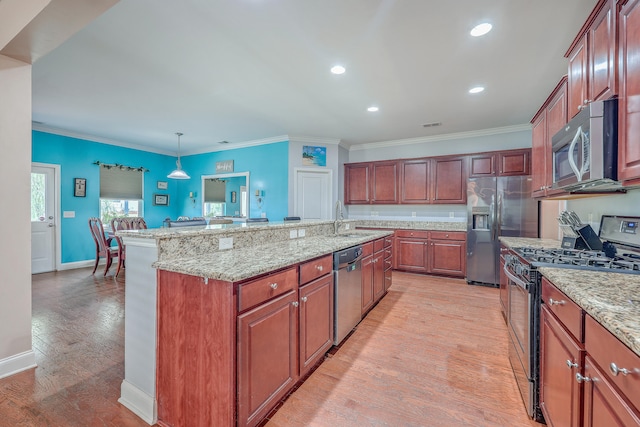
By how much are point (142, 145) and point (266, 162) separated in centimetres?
317

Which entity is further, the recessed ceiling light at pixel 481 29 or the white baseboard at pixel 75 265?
the white baseboard at pixel 75 265

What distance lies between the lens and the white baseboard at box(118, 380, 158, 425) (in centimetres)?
155

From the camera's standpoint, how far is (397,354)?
2279 millimetres

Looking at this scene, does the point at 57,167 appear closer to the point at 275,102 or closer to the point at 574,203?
the point at 275,102

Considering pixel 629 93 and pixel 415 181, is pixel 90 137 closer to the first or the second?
pixel 415 181

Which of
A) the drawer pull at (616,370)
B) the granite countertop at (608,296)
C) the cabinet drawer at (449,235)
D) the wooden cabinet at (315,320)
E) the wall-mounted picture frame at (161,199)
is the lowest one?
the wooden cabinet at (315,320)

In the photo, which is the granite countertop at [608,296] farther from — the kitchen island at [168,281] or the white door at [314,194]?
the white door at [314,194]

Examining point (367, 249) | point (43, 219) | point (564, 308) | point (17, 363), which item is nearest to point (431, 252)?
point (367, 249)

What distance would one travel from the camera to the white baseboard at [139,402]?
155cm

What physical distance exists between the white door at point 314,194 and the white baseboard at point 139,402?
4175mm

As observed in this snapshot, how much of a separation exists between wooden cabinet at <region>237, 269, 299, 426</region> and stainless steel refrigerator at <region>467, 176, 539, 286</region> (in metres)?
3.77

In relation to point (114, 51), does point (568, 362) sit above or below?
below

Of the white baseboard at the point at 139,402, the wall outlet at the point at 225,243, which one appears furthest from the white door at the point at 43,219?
the wall outlet at the point at 225,243

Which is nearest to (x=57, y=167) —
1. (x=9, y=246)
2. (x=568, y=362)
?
(x=9, y=246)
